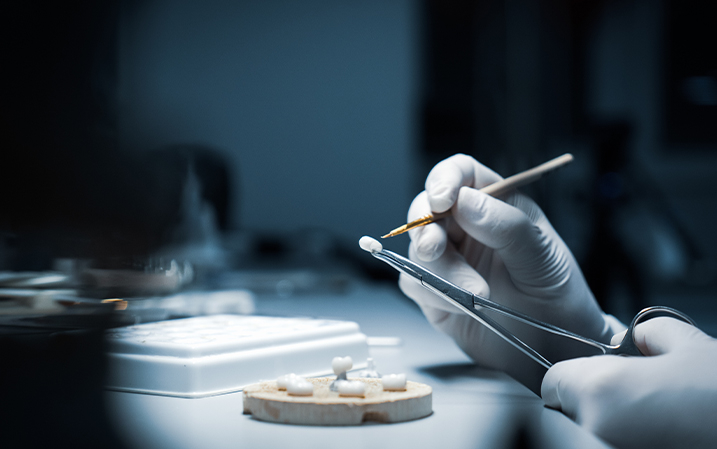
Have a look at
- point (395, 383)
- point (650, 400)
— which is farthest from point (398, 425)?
point (650, 400)

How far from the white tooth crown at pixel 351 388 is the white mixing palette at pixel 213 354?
130mm

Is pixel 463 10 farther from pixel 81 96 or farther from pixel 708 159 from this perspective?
pixel 81 96

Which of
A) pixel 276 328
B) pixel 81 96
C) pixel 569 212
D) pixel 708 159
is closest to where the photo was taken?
pixel 81 96

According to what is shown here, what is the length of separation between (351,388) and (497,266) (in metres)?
0.33

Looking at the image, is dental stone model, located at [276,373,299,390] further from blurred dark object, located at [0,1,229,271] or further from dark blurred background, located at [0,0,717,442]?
dark blurred background, located at [0,0,717,442]

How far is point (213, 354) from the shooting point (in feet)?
1.64

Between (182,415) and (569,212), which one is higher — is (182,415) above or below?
below

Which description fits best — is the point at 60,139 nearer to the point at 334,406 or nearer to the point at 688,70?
the point at 334,406

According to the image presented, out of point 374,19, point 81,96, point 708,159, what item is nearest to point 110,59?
point 81,96

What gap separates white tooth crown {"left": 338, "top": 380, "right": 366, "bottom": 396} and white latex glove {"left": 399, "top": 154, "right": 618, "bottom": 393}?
21 centimetres

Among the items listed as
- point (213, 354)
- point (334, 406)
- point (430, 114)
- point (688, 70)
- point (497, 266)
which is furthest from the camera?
point (688, 70)

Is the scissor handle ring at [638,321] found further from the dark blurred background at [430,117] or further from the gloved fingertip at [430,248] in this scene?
the dark blurred background at [430,117]

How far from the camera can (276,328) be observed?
1.99 feet

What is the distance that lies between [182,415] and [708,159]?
3.79 metres
